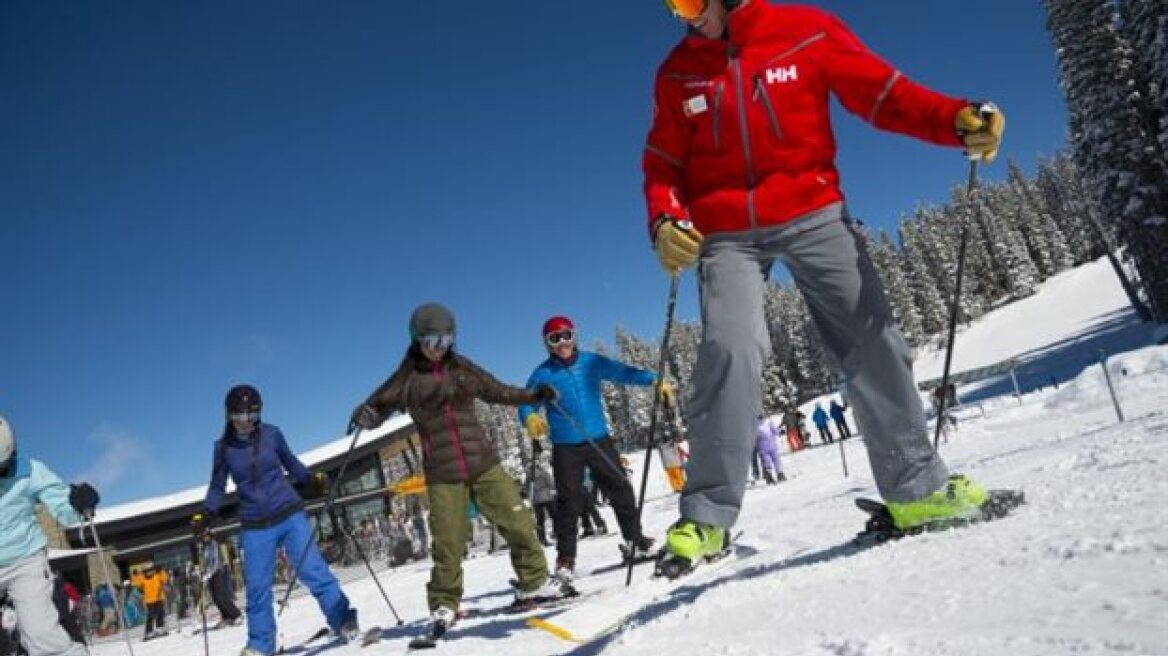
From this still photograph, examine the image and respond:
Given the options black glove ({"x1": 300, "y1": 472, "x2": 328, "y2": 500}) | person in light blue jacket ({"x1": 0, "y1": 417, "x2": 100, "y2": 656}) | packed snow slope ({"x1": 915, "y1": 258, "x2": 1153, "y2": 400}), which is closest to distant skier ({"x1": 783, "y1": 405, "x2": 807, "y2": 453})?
packed snow slope ({"x1": 915, "y1": 258, "x2": 1153, "y2": 400})

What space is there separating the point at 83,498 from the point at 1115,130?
35.9m

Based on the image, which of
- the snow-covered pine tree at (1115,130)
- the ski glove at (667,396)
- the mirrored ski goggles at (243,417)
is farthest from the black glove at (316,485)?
the snow-covered pine tree at (1115,130)

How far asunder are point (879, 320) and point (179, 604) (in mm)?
22536

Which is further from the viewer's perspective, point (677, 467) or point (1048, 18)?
point (1048, 18)

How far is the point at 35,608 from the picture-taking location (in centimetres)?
455

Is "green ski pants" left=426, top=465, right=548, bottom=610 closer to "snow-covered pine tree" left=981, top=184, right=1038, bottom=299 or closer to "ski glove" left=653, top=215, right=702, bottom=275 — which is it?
"ski glove" left=653, top=215, right=702, bottom=275

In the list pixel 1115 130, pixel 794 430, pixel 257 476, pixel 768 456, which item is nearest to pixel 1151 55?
pixel 1115 130

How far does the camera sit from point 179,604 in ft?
65.4

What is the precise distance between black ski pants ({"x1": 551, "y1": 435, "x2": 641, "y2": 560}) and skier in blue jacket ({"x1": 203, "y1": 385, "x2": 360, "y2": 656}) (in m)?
1.80

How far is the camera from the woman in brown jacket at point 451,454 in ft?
15.6

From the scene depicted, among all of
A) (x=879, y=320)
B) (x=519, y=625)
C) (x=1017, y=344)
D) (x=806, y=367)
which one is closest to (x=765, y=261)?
(x=879, y=320)

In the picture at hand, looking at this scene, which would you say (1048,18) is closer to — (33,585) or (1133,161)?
(1133,161)

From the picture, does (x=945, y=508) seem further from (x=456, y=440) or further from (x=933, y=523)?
(x=456, y=440)

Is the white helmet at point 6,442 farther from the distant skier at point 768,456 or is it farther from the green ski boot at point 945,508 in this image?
the distant skier at point 768,456
